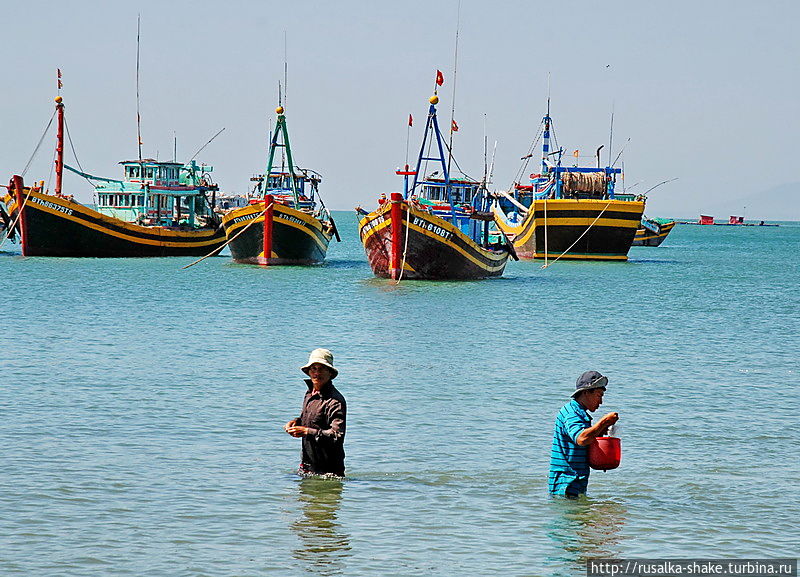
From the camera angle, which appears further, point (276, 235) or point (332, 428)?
point (276, 235)

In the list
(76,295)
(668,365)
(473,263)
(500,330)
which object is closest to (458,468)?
(668,365)

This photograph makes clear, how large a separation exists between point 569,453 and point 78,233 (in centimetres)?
4702

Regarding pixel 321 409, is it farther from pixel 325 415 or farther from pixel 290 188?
pixel 290 188

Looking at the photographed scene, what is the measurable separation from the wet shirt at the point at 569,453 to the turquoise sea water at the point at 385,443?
39 cm

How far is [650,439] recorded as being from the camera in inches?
576

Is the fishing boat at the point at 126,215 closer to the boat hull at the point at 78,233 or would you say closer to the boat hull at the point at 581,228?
the boat hull at the point at 78,233

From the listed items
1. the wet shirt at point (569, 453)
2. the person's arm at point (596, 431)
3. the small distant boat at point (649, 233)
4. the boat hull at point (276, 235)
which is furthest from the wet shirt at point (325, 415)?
the small distant boat at point (649, 233)

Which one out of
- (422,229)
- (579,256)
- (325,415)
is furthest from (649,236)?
(325,415)

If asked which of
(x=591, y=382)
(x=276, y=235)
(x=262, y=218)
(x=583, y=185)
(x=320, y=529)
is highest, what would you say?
(x=583, y=185)

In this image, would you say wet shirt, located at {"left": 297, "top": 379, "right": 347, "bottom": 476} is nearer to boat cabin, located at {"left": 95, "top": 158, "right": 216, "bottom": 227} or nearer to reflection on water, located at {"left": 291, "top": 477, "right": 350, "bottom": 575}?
reflection on water, located at {"left": 291, "top": 477, "right": 350, "bottom": 575}

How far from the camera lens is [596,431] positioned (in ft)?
29.7

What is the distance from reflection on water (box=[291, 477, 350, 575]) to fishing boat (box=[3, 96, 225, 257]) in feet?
141

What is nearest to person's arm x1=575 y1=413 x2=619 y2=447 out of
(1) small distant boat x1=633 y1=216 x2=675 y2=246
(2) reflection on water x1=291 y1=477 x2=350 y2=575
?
(2) reflection on water x1=291 y1=477 x2=350 y2=575

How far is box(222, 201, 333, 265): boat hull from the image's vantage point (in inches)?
1929
